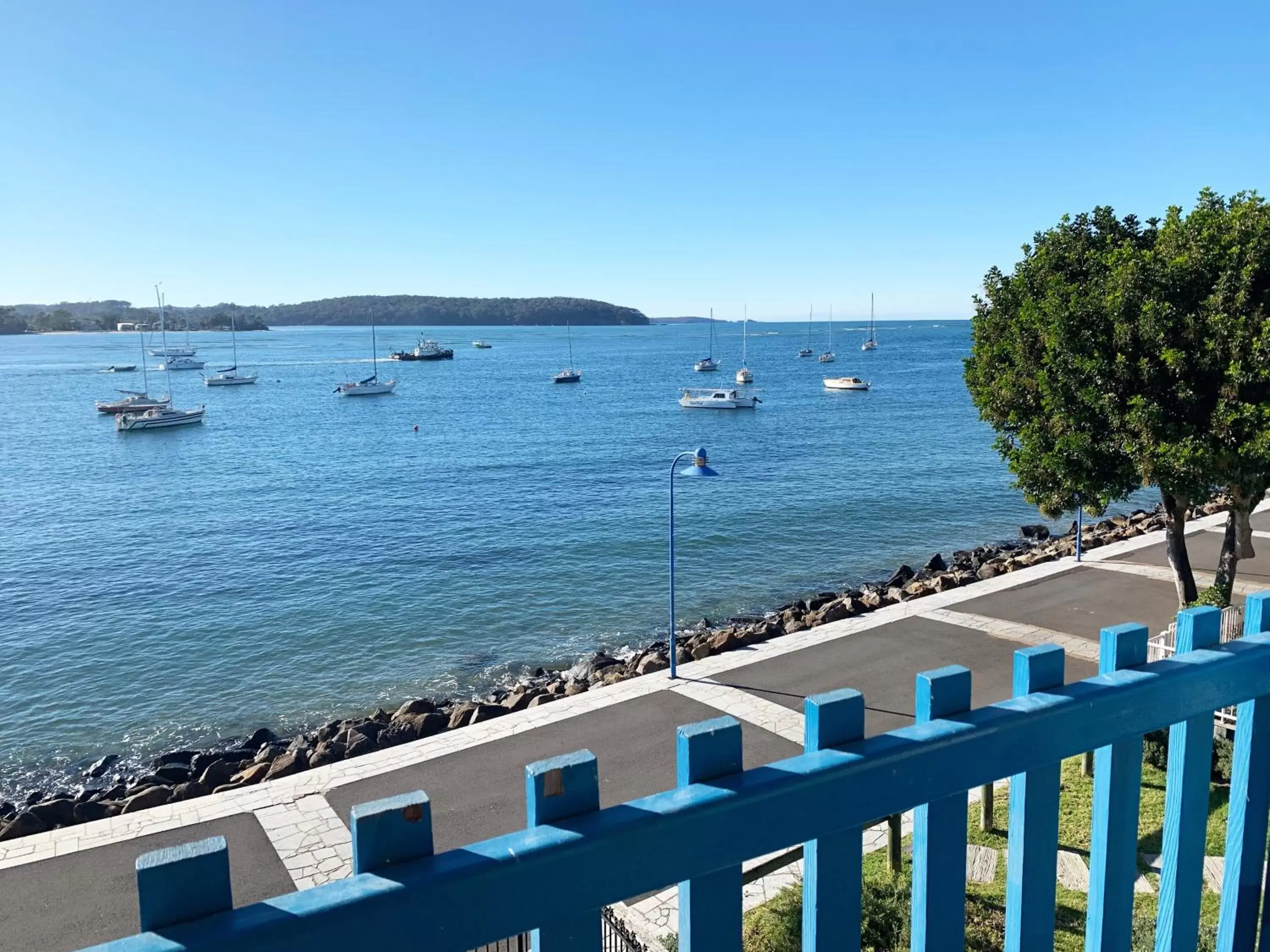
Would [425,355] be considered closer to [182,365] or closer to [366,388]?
[182,365]

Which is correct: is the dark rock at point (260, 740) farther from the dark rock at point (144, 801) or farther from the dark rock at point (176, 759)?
the dark rock at point (144, 801)

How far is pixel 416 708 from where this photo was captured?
20.1m

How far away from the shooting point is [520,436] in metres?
68.2

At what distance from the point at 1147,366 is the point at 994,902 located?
910 cm

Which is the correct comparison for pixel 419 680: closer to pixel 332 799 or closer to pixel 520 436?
pixel 332 799

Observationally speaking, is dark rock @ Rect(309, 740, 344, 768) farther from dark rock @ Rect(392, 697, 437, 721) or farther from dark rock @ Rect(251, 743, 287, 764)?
dark rock @ Rect(392, 697, 437, 721)

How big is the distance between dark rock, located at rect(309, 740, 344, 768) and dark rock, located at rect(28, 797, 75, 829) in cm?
379

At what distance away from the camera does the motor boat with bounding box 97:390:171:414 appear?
80250mm

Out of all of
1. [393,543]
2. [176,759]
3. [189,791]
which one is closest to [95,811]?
[189,791]

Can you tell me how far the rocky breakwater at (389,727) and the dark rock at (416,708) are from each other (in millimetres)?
25

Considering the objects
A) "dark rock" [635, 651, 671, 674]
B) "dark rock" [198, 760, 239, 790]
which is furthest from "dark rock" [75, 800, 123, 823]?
"dark rock" [635, 651, 671, 674]

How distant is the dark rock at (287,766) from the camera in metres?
16.6

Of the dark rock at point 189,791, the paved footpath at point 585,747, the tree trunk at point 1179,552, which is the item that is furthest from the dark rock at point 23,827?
the tree trunk at point 1179,552

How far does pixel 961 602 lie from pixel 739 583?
970 cm
